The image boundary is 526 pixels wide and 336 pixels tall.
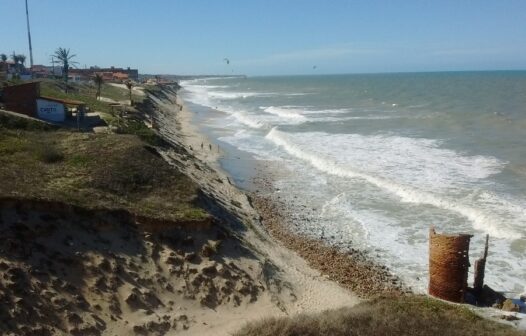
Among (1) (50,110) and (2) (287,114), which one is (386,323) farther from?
(2) (287,114)

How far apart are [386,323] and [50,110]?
25.8m

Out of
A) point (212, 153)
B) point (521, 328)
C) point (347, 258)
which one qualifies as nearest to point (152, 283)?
point (347, 258)

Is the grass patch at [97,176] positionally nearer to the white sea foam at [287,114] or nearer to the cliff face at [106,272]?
the cliff face at [106,272]

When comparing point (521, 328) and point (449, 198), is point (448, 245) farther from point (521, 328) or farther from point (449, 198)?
point (449, 198)

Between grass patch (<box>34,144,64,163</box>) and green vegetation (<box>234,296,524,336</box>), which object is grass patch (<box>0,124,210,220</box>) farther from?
green vegetation (<box>234,296,524,336</box>)

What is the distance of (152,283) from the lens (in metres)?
13.3

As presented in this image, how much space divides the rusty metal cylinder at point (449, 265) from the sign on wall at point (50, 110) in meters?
24.2

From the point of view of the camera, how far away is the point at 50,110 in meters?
30.7

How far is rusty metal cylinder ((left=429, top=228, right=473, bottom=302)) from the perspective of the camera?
13812 millimetres

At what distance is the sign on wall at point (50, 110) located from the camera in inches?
1191

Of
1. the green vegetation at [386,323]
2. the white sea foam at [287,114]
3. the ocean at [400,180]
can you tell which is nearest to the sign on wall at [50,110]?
the ocean at [400,180]

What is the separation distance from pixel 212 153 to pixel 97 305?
23846mm

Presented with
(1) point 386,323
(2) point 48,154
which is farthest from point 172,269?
(2) point 48,154

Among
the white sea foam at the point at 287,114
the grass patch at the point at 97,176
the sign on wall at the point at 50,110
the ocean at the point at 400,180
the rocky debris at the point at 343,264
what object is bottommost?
the rocky debris at the point at 343,264
